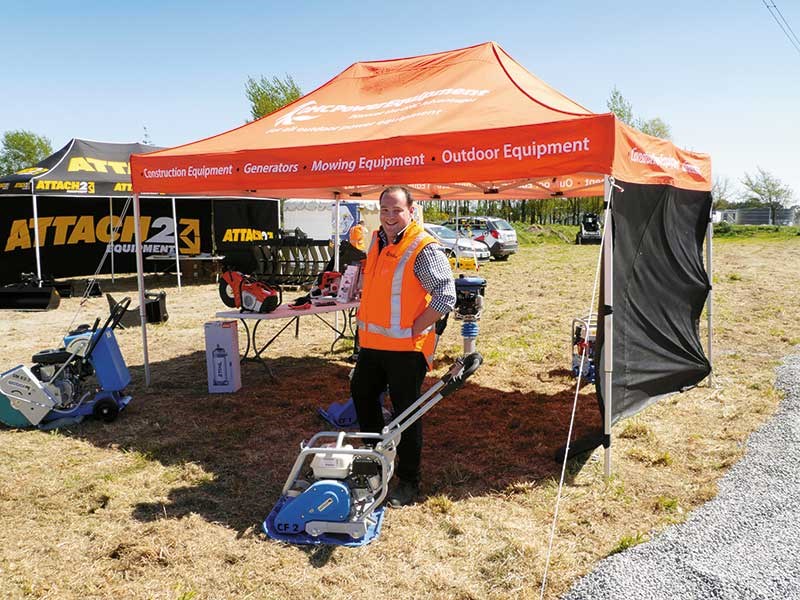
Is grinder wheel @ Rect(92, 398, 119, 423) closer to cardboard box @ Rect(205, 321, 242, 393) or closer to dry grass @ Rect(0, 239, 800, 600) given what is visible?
dry grass @ Rect(0, 239, 800, 600)

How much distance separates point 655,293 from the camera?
5539mm

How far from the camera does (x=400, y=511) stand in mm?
3783

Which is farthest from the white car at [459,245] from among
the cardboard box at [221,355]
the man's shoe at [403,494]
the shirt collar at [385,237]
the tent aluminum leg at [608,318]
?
the man's shoe at [403,494]

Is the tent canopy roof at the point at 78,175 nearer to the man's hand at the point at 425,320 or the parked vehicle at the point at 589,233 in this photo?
the man's hand at the point at 425,320

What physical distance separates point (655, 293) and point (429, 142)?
8.21ft

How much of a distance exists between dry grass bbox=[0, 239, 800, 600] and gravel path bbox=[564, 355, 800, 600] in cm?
12

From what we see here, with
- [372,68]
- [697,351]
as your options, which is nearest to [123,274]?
[372,68]

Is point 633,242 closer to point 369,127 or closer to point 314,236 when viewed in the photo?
point 369,127

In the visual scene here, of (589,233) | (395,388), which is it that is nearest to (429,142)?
(395,388)

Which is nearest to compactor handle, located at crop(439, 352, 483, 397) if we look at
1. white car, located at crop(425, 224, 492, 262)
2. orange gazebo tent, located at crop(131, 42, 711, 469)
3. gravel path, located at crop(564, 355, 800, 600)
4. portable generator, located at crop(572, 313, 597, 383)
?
gravel path, located at crop(564, 355, 800, 600)

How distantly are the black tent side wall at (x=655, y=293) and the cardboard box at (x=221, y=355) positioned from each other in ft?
11.6

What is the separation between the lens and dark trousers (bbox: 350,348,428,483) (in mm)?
3689

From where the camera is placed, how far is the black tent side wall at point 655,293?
4.70m

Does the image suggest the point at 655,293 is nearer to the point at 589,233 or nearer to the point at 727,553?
the point at 727,553
